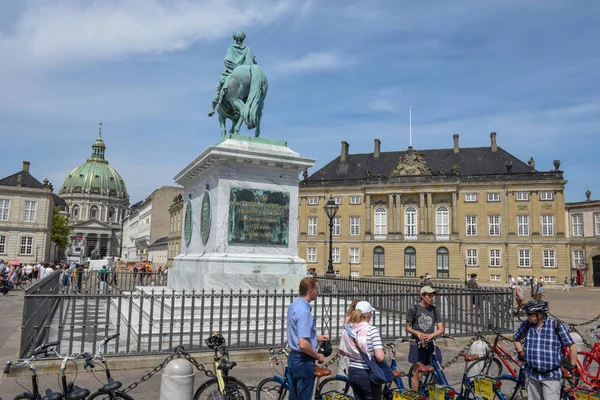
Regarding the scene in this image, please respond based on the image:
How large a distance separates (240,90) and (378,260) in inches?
2042

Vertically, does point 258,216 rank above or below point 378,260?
above

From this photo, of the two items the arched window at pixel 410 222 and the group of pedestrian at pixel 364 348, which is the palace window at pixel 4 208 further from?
the group of pedestrian at pixel 364 348

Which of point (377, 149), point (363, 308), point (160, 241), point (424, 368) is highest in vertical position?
point (377, 149)

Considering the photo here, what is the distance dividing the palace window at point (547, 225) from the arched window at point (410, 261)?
15281mm

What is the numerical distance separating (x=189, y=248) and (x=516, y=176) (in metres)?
53.0

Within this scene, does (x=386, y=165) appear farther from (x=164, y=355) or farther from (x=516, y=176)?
(x=164, y=355)

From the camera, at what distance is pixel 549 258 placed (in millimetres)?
54562

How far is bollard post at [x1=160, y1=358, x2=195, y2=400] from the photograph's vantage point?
5145mm

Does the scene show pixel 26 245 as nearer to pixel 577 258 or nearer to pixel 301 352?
pixel 301 352

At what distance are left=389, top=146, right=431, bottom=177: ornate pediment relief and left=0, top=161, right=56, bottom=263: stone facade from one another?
47736mm

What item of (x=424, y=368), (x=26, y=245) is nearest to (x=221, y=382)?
(x=424, y=368)

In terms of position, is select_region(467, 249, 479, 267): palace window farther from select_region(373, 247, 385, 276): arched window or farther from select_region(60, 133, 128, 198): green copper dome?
select_region(60, 133, 128, 198): green copper dome

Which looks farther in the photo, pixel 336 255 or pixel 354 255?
pixel 336 255

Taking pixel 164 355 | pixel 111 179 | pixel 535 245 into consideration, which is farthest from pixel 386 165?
pixel 111 179
